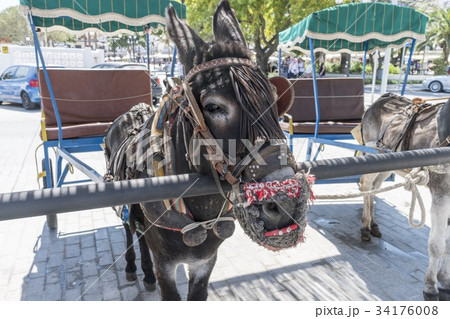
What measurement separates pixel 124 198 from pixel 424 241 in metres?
4.37

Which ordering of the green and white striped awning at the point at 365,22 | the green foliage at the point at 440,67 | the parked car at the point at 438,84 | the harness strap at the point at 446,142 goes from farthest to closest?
the green foliage at the point at 440,67 < the parked car at the point at 438,84 < the green and white striped awning at the point at 365,22 < the harness strap at the point at 446,142

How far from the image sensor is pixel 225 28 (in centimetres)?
193

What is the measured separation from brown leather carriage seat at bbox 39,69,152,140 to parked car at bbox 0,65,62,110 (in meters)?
11.2

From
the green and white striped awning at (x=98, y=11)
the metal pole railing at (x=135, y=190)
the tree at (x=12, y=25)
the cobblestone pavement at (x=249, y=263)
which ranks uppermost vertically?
the tree at (x=12, y=25)

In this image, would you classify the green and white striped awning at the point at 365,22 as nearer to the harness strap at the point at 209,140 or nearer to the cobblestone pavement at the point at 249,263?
the cobblestone pavement at the point at 249,263

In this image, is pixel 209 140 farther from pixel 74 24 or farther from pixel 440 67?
pixel 440 67

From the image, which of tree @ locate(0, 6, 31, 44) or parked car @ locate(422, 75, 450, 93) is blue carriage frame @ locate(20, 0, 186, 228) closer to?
parked car @ locate(422, 75, 450, 93)

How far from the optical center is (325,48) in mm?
6020

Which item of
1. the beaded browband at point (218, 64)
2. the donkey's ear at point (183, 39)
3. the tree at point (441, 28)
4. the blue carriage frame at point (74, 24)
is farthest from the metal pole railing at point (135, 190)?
the tree at point (441, 28)

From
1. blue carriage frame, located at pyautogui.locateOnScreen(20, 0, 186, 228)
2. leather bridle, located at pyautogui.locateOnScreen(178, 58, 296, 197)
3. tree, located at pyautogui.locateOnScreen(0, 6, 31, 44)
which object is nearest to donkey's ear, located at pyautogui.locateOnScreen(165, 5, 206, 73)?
leather bridle, located at pyautogui.locateOnScreen(178, 58, 296, 197)

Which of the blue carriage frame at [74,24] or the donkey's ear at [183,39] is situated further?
the blue carriage frame at [74,24]

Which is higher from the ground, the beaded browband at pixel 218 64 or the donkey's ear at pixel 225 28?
the donkey's ear at pixel 225 28

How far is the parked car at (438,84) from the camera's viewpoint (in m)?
21.0

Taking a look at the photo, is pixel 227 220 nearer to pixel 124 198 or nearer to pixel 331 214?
pixel 124 198
